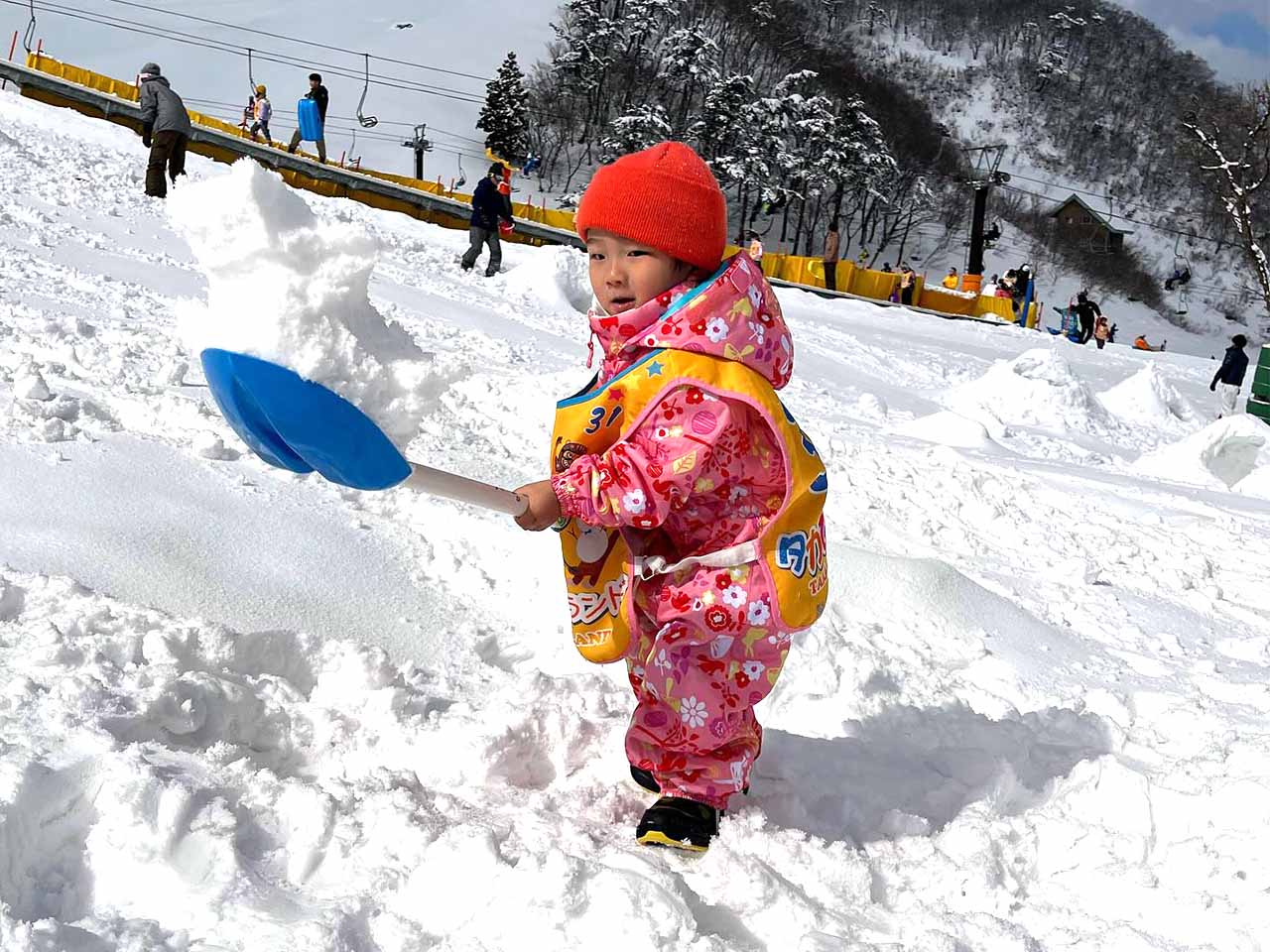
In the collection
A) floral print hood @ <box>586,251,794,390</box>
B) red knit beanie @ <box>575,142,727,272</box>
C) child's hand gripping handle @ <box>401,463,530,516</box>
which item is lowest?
child's hand gripping handle @ <box>401,463,530,516</box>

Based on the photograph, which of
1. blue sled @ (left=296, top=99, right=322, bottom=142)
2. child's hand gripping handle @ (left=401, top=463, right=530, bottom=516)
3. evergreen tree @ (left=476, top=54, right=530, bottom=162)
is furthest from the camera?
evergreen tree @ (left=476, top=54, right=530, bottom=162)

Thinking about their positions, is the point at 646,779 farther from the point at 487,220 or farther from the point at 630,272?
the point at 487,220

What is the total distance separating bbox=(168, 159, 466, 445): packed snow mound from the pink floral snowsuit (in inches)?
14.7

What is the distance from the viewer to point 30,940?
1.35 metres

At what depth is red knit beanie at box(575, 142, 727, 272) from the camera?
6.21 ft

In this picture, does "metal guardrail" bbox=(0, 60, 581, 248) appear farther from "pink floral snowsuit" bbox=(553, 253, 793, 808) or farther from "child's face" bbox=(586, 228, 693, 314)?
"pink floral snowsuit" bbox=(553, 253, 793, 808)

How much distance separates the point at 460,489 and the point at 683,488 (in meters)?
0.36

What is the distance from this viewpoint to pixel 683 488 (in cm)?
179

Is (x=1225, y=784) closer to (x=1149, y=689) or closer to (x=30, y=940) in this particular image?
(x=1149, y=689)

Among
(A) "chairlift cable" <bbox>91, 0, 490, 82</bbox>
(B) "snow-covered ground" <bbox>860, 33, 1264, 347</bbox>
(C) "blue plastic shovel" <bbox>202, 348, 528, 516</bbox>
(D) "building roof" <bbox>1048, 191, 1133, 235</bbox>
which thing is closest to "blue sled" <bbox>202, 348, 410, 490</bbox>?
(C) "blue plastic shovel" <bbox>202, 348, 528, 516</bbox>

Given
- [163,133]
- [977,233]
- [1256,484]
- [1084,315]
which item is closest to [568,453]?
[1256,484]

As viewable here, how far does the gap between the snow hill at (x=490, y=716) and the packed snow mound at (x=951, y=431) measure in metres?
1.94

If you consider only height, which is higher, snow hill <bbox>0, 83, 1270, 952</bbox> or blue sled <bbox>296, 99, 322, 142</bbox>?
blue sled <bbox>296, 99, 322, 142</bbox>

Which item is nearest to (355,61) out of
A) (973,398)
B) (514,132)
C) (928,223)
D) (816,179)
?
(514,132)
